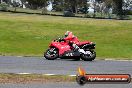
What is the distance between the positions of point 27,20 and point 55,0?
62235 mm

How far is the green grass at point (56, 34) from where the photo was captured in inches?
1123

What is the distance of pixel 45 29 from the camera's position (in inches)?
1615

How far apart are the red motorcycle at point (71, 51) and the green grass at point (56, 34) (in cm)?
507

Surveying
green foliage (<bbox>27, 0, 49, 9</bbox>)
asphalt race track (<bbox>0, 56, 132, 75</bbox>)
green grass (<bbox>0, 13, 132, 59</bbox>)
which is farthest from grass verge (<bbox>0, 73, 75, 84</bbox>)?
green foliage (<bbox>27, 0, 49, 9</bbox>)

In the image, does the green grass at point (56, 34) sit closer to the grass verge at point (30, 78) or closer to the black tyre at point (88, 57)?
the black tyre at point (88, 57)

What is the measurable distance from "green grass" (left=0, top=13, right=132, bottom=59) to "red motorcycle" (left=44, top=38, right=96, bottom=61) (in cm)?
507

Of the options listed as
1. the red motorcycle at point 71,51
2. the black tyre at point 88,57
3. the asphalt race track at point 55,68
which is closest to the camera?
the asphalt race track at point 55,68

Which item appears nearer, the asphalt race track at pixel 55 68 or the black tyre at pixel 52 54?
the asphalt race track at pixel 55 68

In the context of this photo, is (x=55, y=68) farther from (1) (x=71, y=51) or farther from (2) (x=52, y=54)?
(1) (x=71, y=51)

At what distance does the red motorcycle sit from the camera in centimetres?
2011

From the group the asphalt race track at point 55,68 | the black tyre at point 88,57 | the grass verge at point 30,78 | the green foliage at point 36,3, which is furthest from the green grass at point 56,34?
the green foliage at point 36,3

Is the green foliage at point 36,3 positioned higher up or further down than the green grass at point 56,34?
higher up

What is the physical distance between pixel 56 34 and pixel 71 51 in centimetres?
1787

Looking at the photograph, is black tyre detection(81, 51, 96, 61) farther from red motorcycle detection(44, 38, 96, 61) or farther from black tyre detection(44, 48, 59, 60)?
black tyre detection(44, 48, 59, 60)
